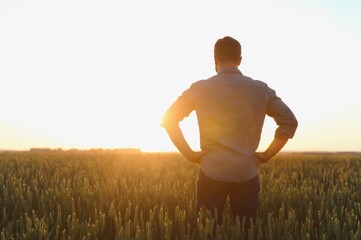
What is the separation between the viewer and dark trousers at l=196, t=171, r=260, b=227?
3742mm

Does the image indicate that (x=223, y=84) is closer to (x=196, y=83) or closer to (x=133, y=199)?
(x=196, y=83)

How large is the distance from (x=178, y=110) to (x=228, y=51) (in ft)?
1.96

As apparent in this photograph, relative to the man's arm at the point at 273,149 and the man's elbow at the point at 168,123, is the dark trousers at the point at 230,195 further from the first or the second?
the man's elbow at the point at 168,123

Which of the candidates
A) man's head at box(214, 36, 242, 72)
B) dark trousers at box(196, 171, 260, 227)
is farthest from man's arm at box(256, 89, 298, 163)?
man's head at box(214, 36, 242, 72)

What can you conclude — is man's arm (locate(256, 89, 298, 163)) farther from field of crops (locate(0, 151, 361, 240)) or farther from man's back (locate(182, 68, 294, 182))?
field of crops (locate(0, 151, 361, 240))

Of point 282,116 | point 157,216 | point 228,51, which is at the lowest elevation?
point 157,216

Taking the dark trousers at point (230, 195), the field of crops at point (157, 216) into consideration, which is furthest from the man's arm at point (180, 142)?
the field of crops at point (157, 216)

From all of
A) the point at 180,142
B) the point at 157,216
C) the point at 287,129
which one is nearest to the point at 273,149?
the point at 287,129

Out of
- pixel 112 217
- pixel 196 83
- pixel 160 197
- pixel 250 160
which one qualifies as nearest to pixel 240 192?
pixel 250 160

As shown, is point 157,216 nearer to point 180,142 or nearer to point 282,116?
point 180,142

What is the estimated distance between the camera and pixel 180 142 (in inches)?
154

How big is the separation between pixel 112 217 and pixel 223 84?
1601 mm

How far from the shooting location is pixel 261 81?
3.81 metres

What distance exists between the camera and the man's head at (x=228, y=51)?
3776mm
